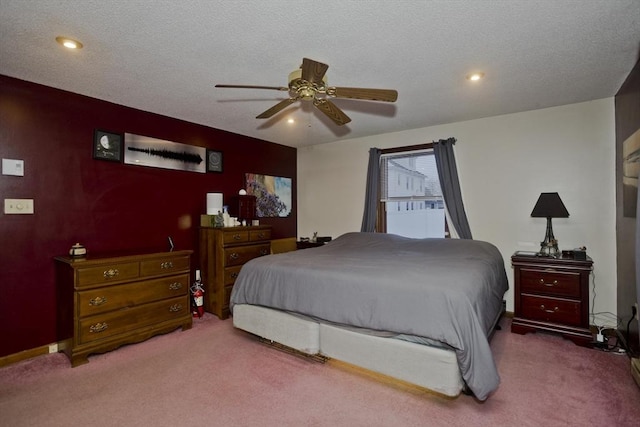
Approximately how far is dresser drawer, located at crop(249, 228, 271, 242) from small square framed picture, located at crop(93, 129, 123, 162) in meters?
1.69

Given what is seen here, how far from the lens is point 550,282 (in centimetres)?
298

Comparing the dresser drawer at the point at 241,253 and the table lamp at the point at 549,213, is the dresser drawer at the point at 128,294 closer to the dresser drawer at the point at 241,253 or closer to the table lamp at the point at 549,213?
the dresser drawer at the point at 241,253

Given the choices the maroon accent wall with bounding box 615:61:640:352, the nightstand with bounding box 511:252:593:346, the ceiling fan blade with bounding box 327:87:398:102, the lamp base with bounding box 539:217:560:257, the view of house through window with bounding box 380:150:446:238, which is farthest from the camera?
the view of house through window with bounding box 380:150:446:238

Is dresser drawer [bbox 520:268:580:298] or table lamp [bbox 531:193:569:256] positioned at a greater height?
table lamp [bbox 531:193:569:256]

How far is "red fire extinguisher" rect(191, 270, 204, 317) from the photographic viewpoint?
3.67 meters

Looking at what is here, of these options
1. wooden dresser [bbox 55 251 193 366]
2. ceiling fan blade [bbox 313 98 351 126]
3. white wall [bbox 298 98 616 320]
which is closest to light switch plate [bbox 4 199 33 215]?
wooden dresser [bbox 55 251 193 366]

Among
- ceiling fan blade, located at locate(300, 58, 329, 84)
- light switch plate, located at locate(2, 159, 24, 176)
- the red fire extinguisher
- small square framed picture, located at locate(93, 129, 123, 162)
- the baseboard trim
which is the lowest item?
the baseboard trim

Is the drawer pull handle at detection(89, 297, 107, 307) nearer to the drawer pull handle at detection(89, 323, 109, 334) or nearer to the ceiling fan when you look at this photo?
the drawer pull handle at detection(89, 323, 109, 334)

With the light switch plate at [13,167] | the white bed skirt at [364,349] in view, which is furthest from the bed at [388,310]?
the light switch plate at [13,167]

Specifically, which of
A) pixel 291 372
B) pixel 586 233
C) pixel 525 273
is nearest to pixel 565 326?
pixel 525 273

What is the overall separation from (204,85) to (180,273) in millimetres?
1921

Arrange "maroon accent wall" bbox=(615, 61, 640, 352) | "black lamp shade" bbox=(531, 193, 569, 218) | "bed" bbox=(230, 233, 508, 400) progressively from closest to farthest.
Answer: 1. "bed" bbox=(230, 233, 508, 400)
2. "maroon accent wall" bbox=(615, 61, 640, 352)
3. "black lamp shade" bbox=(531, 193, 569, 218)

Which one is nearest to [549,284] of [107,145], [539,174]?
[539,174]

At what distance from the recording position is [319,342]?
2465 millimetres
